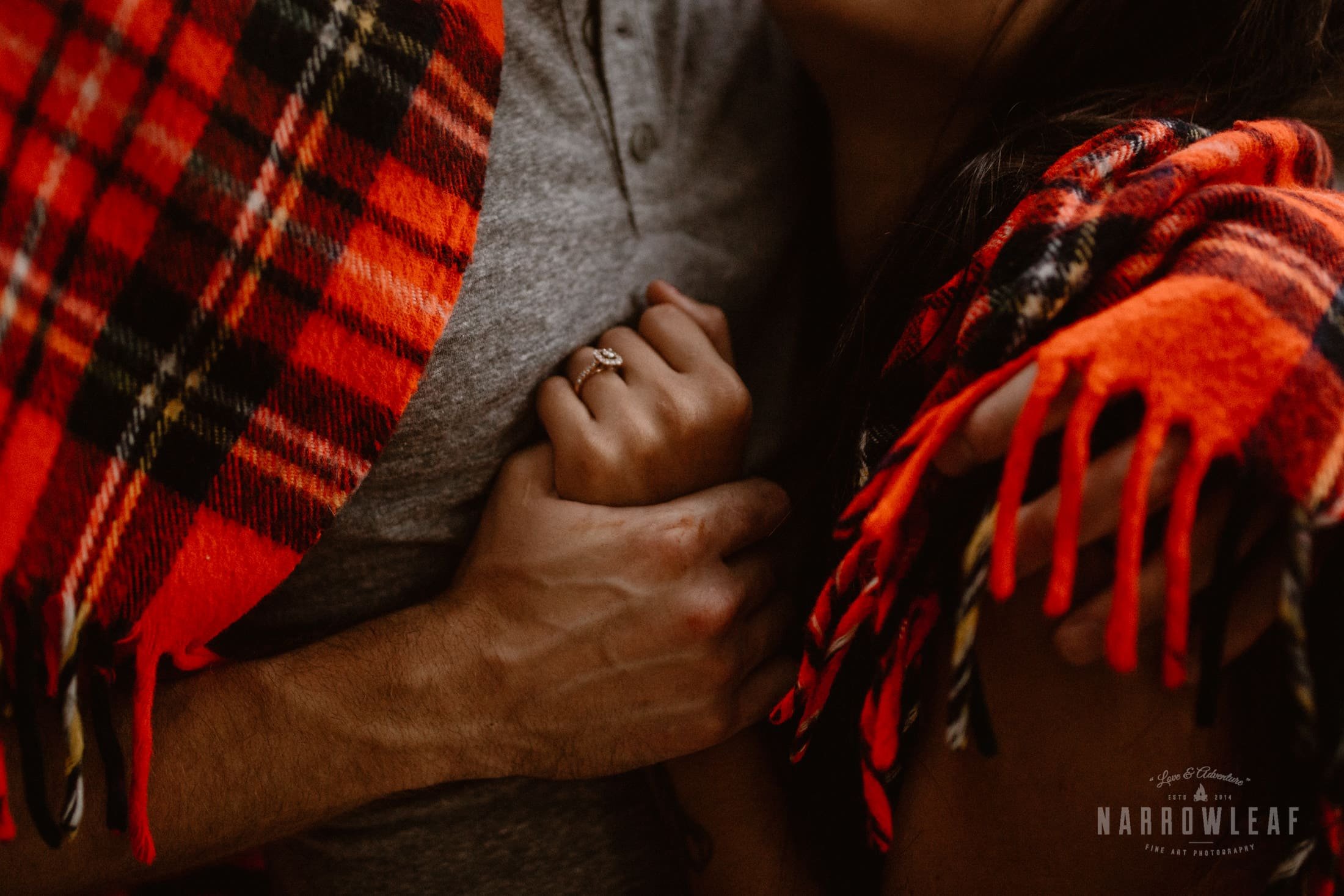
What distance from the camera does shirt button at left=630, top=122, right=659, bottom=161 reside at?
0.70 meters

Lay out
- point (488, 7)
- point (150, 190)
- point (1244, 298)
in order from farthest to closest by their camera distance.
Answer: point (488, 7) → point (150, 190) → point (1244, 298)

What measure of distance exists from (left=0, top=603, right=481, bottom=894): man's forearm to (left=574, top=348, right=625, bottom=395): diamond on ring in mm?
221

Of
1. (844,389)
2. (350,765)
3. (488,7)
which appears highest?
(488,7)

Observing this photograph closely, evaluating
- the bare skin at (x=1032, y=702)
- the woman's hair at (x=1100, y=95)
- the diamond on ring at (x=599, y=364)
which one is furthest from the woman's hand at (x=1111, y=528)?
the diamond on ring at (x=599, y=364)

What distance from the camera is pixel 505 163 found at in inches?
24.6

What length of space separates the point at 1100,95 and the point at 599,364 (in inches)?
18.7

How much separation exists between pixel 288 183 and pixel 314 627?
36 centimetres

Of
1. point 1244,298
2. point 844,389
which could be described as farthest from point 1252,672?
point 844,389

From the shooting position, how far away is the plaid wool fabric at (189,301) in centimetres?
47

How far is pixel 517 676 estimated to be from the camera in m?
0.62

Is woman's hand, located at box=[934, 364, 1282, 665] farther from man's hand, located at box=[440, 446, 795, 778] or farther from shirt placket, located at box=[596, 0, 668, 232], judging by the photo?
shirt placket, located at box=[596, 0, 668, 232]

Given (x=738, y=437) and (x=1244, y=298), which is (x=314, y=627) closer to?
(x=738, y=437)

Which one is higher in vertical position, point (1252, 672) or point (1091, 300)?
point (1091, 300)

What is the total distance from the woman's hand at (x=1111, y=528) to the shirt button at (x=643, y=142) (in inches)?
16.9
